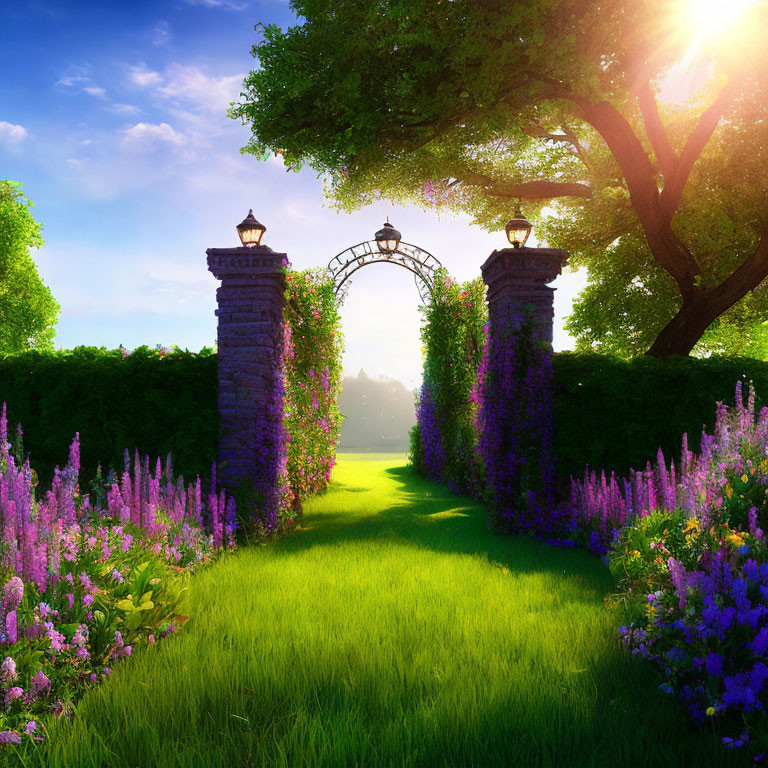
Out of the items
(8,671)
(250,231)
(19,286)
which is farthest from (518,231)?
(19,286)

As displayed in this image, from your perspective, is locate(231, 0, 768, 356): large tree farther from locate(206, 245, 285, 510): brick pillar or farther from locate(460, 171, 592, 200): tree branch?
locate(206, 245, 285, 510): brick pillar

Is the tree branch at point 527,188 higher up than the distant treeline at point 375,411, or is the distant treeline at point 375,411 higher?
the tree branch at point 527,188

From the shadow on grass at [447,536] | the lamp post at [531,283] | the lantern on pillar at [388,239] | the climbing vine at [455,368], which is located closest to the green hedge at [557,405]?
the lamp post at [531,283]

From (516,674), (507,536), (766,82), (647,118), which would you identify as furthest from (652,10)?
(516,674)

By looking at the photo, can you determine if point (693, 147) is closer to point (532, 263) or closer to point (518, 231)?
point (518, 231)

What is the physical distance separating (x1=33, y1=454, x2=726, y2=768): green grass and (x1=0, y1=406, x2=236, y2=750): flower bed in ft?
0.63

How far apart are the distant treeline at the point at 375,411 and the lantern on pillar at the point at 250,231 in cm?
6439

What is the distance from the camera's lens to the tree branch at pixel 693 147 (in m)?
11.6

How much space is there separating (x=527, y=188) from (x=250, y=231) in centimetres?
1072

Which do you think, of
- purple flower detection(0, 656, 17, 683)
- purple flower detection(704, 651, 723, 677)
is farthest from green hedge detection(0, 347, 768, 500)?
purple flower detection(704, 651, 723, 677)

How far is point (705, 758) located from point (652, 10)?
477 inches

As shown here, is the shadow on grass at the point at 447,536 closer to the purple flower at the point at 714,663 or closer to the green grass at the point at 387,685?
the green grass at the point at 387,685

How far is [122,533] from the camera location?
13.5 ft

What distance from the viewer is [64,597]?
3.16 m
